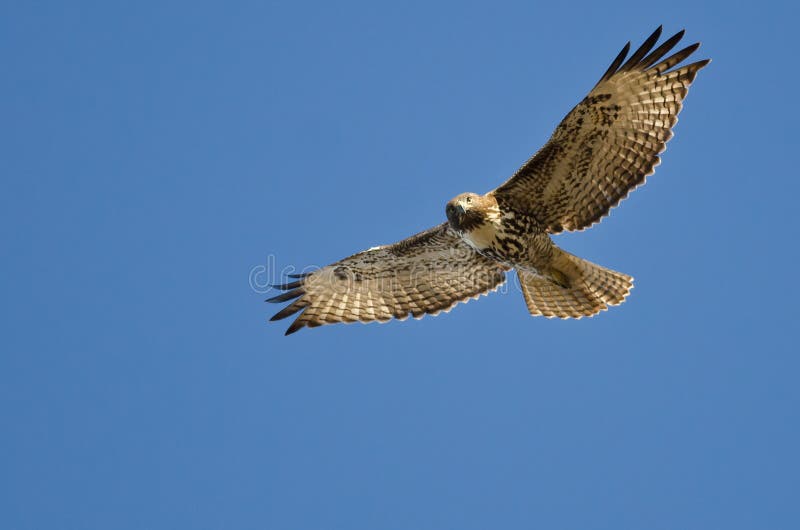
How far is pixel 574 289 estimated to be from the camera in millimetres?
10586

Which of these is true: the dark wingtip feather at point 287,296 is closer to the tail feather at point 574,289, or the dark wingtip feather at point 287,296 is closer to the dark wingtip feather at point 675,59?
the tail feather at point 574,289

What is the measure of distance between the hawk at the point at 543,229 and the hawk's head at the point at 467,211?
12 mm

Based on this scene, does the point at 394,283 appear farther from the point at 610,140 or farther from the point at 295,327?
the point at 610,140

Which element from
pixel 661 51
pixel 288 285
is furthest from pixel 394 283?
pixel 661 51

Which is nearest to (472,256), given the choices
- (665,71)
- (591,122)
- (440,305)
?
(440,305)

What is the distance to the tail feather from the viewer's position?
10422 mm

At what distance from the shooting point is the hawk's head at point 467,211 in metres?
9.62

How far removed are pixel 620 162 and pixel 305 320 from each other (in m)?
3.74

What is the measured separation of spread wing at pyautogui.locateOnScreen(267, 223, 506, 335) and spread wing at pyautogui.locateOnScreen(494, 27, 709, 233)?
120 cm

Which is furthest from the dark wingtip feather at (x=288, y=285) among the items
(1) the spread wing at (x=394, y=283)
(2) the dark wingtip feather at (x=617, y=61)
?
(2) the dark wingtip feather at (x=617, y=61)

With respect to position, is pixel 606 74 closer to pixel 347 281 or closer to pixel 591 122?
pixel 591 122

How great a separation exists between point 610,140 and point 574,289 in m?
1.83

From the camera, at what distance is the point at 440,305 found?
10953 mm

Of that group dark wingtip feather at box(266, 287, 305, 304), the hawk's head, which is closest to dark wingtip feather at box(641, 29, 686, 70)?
the hawk's head
